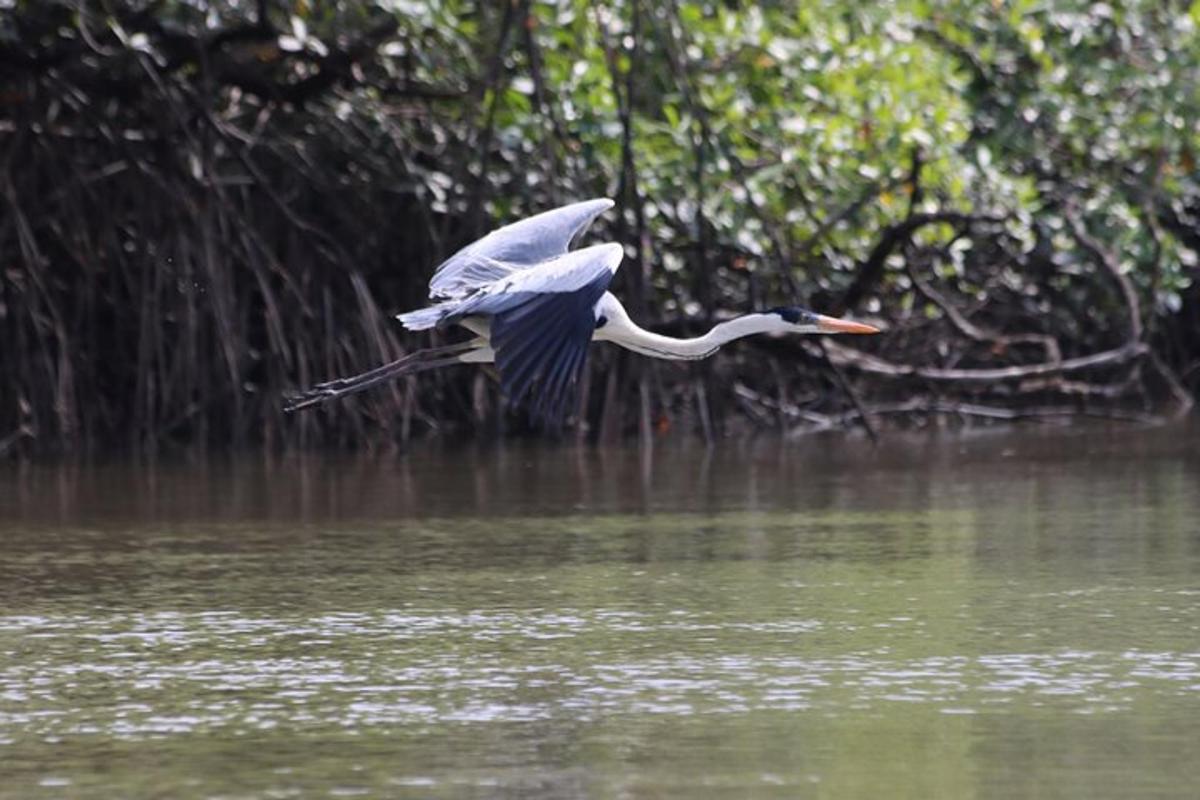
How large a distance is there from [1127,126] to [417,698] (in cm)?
1038

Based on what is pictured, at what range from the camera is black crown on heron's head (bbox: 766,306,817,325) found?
29.4 ft

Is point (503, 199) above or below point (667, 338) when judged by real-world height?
above

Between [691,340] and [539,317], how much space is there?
1.78 m

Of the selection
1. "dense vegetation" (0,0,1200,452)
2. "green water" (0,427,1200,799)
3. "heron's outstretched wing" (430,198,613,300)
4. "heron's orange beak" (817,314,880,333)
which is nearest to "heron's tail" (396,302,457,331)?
"heron's outstretched wing" (430,198,613,300)

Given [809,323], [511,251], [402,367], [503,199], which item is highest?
[503,199]

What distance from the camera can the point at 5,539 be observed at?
8.47 m

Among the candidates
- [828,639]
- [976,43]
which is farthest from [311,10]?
[828,639]

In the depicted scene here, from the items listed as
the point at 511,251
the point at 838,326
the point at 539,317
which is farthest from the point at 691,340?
the point at 539,317

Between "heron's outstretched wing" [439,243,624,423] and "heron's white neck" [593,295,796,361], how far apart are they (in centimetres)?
117

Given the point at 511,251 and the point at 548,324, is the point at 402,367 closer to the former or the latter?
the point at 511,251

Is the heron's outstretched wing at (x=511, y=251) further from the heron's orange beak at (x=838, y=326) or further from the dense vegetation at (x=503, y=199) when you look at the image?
the dense vegetation at (x=503, y=199)

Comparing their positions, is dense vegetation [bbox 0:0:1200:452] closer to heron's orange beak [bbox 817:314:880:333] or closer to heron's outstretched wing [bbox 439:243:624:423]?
heron's orange beak [bbox 817:314:880:333]

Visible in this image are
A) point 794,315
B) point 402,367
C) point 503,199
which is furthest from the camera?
point 503,199

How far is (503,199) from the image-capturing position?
1279cm
